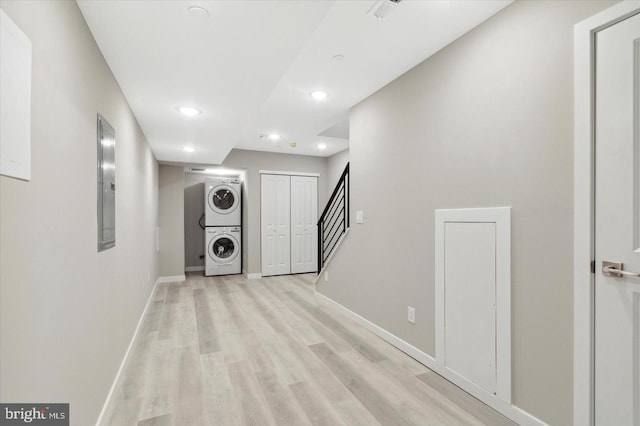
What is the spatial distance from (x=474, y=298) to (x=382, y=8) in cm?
198

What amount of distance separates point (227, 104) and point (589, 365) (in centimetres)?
296

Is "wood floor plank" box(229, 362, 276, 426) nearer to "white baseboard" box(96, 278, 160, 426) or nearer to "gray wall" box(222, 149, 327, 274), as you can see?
"white baseboard" box(96, 278, 160, 426)

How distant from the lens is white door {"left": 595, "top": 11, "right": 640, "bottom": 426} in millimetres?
1345

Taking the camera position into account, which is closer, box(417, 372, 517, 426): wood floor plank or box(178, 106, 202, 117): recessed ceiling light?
box(417, 372, 517, 426): wood floor plank

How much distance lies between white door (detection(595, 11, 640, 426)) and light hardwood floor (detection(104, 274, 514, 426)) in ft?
2.10

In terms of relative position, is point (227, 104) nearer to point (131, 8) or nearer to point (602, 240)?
point (131, 8)

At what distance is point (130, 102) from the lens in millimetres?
2578

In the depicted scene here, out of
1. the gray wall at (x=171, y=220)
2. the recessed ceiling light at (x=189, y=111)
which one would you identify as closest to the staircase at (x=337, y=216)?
the recessed ceiling light at (x=189, y=111)

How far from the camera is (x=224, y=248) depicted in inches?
247

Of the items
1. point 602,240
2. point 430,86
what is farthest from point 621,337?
point 430,86

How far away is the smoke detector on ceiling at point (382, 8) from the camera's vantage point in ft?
5.79

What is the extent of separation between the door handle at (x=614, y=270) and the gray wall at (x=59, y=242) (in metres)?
2.29

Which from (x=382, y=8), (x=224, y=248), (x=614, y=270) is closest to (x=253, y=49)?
(x=382, y=8)

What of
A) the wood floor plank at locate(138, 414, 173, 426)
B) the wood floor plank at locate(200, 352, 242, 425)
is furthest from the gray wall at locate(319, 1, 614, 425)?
the wood floor plank at locate(138, 414, 173, 426)
